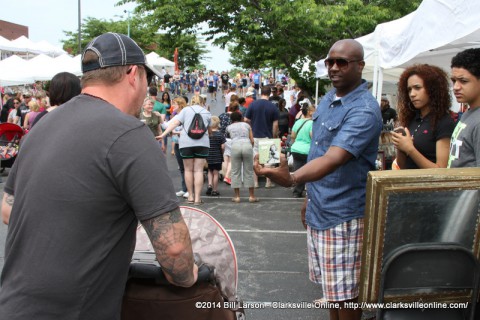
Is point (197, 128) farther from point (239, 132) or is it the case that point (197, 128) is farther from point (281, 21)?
point (281, 21)

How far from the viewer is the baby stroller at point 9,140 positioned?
10.8 m

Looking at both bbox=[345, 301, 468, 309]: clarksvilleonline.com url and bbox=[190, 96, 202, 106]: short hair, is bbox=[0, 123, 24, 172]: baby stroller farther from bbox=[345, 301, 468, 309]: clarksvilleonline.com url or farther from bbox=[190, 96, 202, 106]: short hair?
bbox=[345, 301, 468, 309]: clarksvilleonline.com url

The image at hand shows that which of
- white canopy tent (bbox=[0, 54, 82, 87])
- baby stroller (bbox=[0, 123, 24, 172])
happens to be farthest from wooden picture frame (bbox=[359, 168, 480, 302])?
white canopy tent (bbox=[0, 54, 82, 87])

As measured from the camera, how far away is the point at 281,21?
12727mm

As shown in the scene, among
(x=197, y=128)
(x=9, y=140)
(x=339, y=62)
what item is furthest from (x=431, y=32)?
(x=9, y=140)

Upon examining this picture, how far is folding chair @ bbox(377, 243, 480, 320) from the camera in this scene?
2.19 meters

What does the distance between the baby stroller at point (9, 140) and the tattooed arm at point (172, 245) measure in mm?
10057

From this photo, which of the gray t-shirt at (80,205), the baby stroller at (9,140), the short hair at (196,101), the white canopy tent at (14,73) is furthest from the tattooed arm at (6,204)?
the white canopy tent at (14,73)

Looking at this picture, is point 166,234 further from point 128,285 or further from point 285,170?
point 285,170

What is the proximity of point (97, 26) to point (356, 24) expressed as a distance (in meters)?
37.4

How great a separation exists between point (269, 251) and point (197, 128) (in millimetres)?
3100

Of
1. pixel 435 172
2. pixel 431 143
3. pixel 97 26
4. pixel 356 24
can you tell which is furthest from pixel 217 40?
pixel 97 26

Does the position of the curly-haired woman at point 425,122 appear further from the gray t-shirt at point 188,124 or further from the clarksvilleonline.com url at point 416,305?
the gray t-shirt at point 188,124

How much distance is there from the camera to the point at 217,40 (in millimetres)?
14352
